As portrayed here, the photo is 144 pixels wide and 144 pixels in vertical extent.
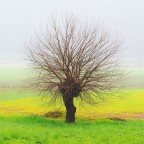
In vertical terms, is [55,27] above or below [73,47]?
above

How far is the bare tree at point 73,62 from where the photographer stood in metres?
34.4

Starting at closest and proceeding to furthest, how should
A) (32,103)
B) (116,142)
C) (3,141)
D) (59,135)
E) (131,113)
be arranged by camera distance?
(3,141) < (116,142) < (59,135) < (131,113) < (32,103)

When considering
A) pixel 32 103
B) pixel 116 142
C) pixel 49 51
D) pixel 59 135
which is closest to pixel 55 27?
pixel 49 51

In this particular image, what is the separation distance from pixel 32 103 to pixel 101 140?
3421 centimetres

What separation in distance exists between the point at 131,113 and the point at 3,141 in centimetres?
2886

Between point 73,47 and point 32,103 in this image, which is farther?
point 32,103

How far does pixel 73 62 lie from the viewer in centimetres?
3444

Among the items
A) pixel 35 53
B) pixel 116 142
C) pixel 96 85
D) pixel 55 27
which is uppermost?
pixel 55 27

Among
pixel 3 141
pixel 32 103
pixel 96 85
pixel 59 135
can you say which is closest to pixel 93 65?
pixel 96 85

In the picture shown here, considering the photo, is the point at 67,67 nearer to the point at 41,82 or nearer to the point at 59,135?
the point at 41,82

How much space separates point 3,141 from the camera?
66.2 ft

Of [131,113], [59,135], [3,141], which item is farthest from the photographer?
[131,113]

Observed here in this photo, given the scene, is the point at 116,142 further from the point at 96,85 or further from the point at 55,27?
the point at 55,27

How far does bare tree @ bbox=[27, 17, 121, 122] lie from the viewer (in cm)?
3438
